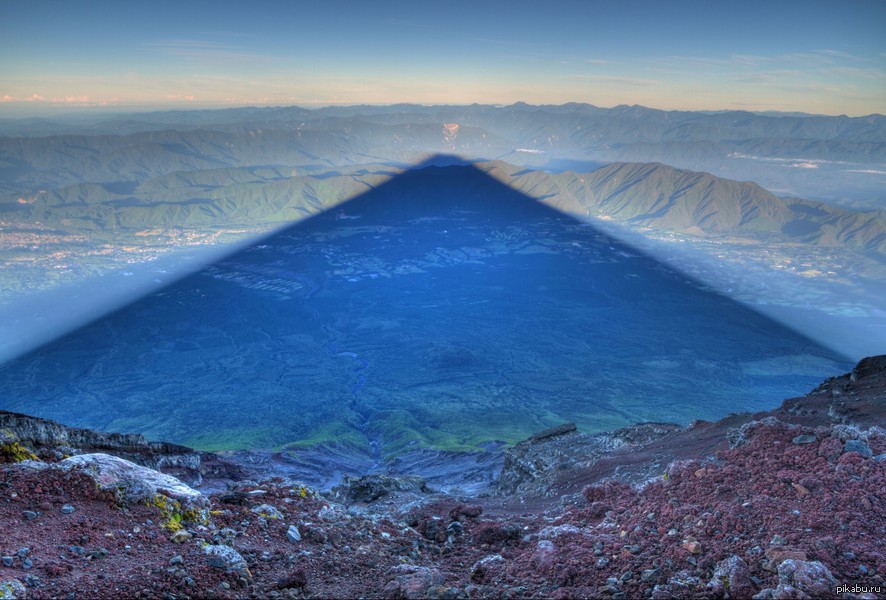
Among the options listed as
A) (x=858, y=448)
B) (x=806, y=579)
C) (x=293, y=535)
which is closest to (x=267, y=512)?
(x=293, y=535)

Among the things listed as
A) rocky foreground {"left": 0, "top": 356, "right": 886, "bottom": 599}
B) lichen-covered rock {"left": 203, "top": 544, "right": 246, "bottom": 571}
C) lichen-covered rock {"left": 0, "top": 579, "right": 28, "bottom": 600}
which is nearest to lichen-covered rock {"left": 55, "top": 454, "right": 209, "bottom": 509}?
rocky foreground {"left": 0, "top": 356, "right": 886, "bottom": 599}

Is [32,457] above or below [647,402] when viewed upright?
above

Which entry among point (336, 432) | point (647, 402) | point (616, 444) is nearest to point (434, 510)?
point (616, 444)

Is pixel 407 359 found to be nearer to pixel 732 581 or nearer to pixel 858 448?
pixel 858 448

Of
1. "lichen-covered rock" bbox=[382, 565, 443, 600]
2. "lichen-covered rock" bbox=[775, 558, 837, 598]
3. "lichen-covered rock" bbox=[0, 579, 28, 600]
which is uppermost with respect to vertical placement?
"lichen-covered rock" bbox=[775, 558, 837, 598]

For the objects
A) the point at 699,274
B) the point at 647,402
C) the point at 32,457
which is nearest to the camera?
the point at 32,457

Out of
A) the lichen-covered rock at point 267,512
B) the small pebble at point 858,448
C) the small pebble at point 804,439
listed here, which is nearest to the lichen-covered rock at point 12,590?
the lichen-covered rock at point 267,512

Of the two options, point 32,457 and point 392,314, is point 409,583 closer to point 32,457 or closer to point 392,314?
point 32,457

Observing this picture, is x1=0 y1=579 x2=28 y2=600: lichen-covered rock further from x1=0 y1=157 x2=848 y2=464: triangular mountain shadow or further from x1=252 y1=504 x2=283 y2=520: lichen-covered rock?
x1=0 y1=157 x2=848 y2=464: triangular mountain shadow
